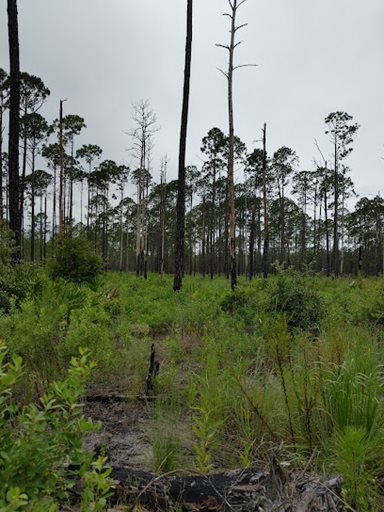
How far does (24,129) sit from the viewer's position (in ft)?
95.4

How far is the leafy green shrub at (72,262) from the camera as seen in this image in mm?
11031

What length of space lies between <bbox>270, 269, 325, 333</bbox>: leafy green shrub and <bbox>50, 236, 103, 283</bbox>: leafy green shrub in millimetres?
6459

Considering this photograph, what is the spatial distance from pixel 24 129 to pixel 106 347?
99.3ft

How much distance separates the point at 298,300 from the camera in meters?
6.35

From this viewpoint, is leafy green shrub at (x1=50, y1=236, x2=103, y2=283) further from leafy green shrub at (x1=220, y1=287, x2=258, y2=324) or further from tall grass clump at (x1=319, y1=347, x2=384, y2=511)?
tall grass clump at (x1=319, y1=347, x2=384, y2=511)

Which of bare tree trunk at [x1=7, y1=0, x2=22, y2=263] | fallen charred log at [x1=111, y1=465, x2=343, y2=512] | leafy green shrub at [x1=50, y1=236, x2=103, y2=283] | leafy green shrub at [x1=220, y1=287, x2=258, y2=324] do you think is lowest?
fallen charred log at [x1=111, y1=465, x2=343, y2=512]

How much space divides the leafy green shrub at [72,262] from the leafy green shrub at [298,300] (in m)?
6.46

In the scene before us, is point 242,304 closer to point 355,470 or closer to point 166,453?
point 166,453

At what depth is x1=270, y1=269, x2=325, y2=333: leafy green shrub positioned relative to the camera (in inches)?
240

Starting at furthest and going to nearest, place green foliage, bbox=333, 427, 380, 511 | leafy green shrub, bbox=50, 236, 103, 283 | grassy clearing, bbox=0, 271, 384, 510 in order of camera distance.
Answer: leafy green shrub, bbox=50, 236, 103, 283 → grassy clearing, bbox=0, 271, 384, 510 → green foliage, bbox=333, 427, 380, 511

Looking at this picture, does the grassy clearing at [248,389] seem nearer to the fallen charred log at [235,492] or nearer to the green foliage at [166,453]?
the green foliage at [166,453]

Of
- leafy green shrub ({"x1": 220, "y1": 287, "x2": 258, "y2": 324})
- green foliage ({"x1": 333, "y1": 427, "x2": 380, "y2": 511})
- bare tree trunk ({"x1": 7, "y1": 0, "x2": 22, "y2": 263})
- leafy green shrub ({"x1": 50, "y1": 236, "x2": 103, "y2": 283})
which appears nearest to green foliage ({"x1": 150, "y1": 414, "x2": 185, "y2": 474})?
green foliage ({"x1": 333, "y1": 427, "x2": 380, "y2": 511})

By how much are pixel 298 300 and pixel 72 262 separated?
23.9ft

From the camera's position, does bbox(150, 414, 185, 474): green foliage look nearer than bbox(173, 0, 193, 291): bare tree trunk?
Yes
